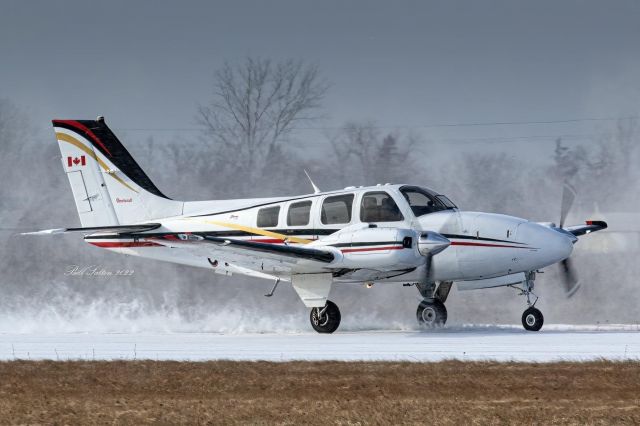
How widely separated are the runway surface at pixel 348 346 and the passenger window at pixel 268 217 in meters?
2.56

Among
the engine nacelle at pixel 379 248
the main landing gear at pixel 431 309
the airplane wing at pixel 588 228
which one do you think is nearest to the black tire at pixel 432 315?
the main landing gear at pixel 431 309

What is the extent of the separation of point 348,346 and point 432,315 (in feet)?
16.5

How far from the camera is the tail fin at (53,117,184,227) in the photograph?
82.3ft

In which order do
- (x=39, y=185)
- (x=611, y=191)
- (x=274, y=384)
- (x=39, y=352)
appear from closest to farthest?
(x=274, y=384)
(x=39, y=352)
(x=611, y=191)
(x=39, y=185)

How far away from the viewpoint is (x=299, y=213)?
22484 millimetres

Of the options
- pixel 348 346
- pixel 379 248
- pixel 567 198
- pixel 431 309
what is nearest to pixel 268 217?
pixel 379 248

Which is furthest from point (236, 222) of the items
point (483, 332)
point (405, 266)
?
point (483, 332)

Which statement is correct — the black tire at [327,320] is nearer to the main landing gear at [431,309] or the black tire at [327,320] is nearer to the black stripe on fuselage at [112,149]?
the main landing gear at [431,309]

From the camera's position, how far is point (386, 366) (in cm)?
1449

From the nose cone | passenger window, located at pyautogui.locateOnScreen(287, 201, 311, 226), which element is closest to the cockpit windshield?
the nose cone

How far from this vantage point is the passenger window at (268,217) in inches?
897

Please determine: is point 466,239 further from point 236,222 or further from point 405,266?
point 236,222

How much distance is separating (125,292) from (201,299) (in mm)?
2419

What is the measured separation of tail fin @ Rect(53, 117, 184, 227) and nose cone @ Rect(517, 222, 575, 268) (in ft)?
29.3
